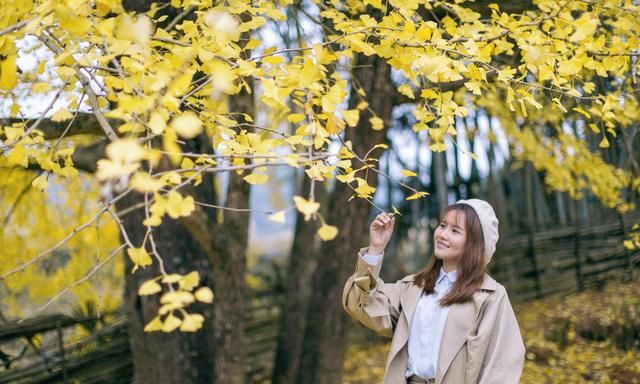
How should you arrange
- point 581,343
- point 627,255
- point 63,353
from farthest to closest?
point 581,343 → point 627,255 → point 63,353

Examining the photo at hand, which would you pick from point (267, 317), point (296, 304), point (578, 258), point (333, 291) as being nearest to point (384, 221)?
point (333, 291)

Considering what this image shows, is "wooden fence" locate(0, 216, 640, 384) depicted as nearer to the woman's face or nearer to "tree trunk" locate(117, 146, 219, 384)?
"tree trunk" locate(117, 146, 219, 384)

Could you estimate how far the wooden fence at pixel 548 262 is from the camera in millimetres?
8156

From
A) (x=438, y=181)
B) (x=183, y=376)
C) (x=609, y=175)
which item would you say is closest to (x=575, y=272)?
(x=438, y=181)

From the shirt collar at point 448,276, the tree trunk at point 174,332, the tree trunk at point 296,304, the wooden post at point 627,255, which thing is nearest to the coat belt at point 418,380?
the shirt collar at point 448,276

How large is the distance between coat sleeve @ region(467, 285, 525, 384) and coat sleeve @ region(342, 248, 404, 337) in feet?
1.26

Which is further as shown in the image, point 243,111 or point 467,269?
point 243,111

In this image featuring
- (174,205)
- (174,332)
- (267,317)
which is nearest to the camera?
(174,205)

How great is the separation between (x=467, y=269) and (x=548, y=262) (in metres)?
6.79

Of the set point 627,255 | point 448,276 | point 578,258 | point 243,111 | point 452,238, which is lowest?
point 578,258

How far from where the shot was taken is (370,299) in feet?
9.23

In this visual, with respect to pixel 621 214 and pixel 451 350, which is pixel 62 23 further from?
pixel 621 214

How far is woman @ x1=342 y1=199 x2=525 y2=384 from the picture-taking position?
2650 mm

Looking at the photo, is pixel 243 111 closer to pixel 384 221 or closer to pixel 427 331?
pixel 384 221
